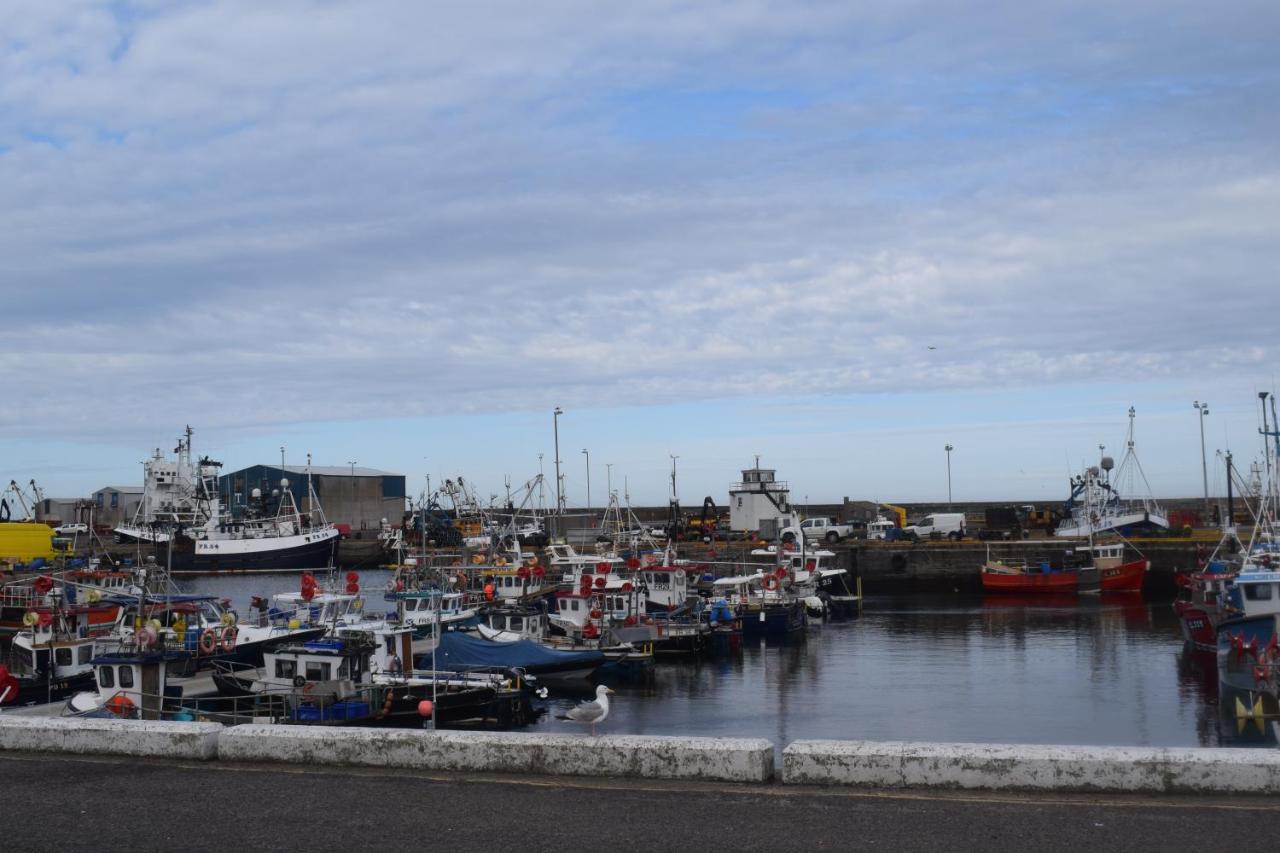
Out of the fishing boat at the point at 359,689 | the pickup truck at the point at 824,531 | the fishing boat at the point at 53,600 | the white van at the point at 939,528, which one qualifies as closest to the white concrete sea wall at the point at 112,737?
the fishing boat at the point at 359,689

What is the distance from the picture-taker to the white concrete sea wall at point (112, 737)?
11094mm

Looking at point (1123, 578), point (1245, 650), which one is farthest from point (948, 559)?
point (1245, 650)

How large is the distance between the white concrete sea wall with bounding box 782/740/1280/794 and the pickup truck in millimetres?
73183

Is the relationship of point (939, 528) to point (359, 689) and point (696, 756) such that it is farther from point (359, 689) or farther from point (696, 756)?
point (696, 756)

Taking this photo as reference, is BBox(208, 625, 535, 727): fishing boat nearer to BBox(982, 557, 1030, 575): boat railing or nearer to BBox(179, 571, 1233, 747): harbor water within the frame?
BBox(179, 571, 1233, 747): harbor water

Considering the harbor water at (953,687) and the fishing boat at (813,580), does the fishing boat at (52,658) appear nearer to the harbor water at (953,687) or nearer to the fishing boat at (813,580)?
the harbor water at (953,687)

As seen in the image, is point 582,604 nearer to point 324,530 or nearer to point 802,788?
point 802,788

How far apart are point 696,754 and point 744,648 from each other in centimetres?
3929

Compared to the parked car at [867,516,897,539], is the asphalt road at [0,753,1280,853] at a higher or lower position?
higher

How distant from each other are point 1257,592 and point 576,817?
2997 centimetres

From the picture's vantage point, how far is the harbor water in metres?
30.5

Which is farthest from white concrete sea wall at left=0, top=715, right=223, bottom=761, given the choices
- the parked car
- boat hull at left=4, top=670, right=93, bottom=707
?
the parked car

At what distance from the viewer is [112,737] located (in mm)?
11305

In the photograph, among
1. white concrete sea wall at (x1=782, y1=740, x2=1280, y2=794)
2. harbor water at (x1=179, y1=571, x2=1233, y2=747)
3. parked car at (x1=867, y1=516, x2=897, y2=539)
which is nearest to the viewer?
white concrete sea wall at (x1=782, y1=740, x2=1280, y2=794)
